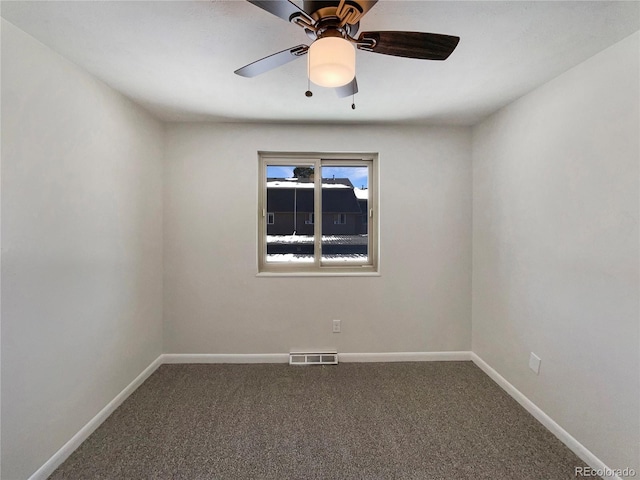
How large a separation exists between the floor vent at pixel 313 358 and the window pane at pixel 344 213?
940 mm

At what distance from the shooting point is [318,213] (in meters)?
2.93

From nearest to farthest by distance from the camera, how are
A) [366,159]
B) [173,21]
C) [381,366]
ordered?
[173,21] < [381,366] < [366,159]

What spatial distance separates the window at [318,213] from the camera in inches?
115

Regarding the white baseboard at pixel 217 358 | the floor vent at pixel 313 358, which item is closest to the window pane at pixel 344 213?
the floor vent at pixel 313 358

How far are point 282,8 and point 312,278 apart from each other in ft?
7.18

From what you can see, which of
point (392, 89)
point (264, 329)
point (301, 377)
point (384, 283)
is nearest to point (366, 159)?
point (392, 89)

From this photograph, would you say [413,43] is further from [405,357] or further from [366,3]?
[405,357]

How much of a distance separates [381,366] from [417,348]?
0.43 meters

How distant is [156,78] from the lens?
1.89 meters

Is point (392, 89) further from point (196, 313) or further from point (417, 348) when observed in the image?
point (196, 313)

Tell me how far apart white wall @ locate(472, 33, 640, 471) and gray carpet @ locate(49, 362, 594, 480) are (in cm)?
35

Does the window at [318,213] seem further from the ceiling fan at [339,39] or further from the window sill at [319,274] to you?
the ceiling fan at [339,39]

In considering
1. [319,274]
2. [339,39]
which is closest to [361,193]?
[319,274]

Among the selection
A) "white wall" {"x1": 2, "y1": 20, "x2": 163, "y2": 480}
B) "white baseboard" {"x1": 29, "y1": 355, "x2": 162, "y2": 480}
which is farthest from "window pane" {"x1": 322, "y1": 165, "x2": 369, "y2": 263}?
"white baseboard" {"x1": 29, "y1": 355, "x2": 162, "y2": 480}
